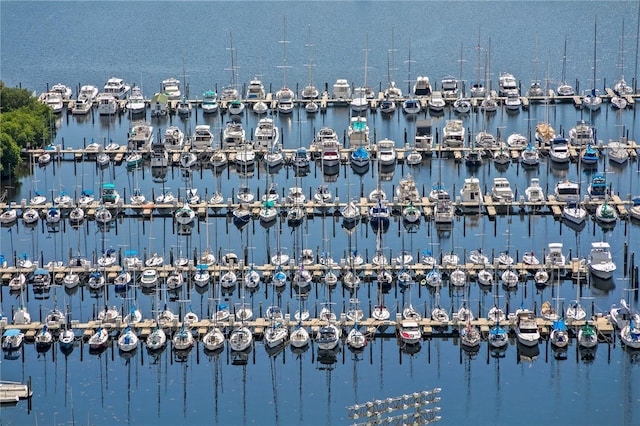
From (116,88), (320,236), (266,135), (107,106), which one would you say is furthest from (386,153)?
(116,88)

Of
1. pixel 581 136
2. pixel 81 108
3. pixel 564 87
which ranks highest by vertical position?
pixel 564 87

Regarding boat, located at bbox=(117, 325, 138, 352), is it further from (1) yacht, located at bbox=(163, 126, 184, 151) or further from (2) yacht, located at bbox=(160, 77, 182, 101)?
(2) yacht, located at bbox=(160, 77, 182, 101)

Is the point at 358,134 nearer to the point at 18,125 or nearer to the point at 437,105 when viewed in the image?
the point at 437,105

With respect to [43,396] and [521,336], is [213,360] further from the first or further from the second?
[521,336]

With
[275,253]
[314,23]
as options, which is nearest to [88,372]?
[275,253]

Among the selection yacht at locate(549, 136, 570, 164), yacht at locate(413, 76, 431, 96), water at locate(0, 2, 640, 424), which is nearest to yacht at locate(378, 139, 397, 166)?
water at locate(0, 2, 640, 424)
